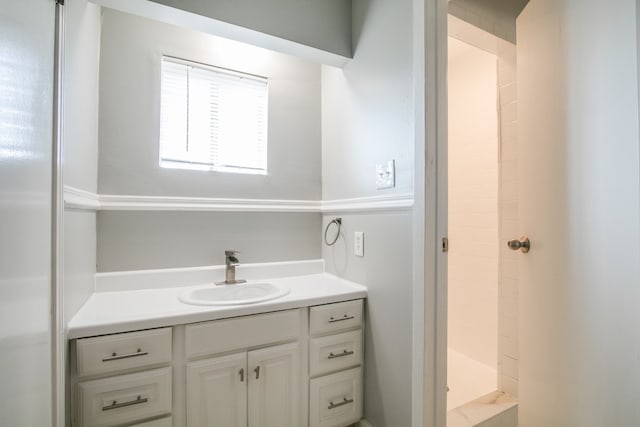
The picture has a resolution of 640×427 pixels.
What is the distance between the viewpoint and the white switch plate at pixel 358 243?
1.57 metres

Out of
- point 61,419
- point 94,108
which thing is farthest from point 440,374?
point 94,108

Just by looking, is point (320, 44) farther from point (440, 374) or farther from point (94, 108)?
point (440, 374)

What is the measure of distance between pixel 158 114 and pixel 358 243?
4.40 ft

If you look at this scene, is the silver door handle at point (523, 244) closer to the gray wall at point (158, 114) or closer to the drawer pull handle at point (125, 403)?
the gray wall at point (158, 114)

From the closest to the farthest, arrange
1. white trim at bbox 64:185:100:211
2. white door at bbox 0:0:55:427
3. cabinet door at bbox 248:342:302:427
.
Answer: white door at bbox 0:0:55:427
white trim at bbox 64:185:100:211
cabinet door at bbox 248:342:302:427

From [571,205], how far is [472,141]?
4.37ft

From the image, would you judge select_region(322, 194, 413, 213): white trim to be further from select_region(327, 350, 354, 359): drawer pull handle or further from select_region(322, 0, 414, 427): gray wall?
select_region(327, 350, 354, 359): drawer pull handle

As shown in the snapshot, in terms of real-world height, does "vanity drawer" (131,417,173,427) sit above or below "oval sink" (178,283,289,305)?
below

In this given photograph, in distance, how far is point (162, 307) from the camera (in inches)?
48.5

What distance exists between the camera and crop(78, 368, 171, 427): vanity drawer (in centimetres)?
102

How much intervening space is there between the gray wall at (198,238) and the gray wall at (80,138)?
0.10 metres

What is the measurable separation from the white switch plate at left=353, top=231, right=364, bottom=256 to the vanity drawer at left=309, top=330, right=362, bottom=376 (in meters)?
0.42

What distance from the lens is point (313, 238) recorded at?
1989 mm

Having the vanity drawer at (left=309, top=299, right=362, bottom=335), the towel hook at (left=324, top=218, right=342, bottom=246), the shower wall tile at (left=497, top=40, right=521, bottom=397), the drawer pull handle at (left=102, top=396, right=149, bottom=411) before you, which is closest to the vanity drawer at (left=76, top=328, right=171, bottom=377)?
the drawer pull handle at (left=102, top=396, right=149, bottom=411)
